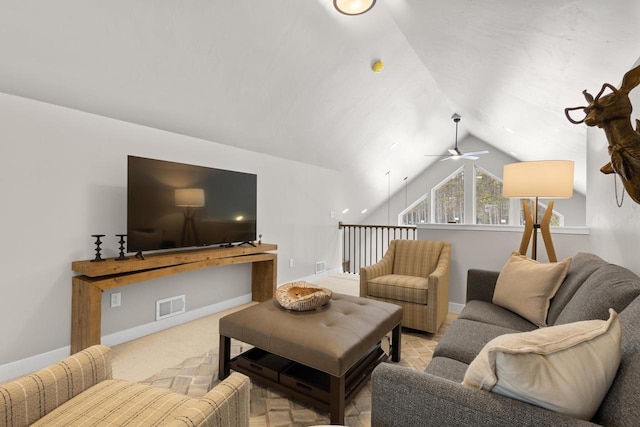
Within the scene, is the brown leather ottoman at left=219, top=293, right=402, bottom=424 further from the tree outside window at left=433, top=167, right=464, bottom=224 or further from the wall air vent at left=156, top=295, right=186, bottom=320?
the tree outside window at left=433, top=167, right=464, bottom=224

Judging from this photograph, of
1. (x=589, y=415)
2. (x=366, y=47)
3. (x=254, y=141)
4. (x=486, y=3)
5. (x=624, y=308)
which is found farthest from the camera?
(x=254, y=141)

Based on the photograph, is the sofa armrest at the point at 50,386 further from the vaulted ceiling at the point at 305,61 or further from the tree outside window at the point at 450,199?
the tree outside window at the point at 450,199

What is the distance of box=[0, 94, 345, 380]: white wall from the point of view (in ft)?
7.23

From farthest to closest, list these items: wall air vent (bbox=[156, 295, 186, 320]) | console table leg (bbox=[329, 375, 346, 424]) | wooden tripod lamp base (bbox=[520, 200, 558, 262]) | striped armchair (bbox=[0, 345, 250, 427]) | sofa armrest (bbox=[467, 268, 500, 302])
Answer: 1. wall air vent (bbox=[156, 295, 186, 320])
2. wooden tripod lamp base (bbox=[520, 200, 558, 262])
3. sofa armrest (bbox=[467, 268, 500, 302])
4. console table leg (bbox=[329, 375, 346, 424])
5. striped armchair (bbox=[0, 345, 250, 427])

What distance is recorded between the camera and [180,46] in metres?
2.47

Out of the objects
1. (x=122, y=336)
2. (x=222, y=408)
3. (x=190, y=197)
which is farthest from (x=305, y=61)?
(x=122, y=336)

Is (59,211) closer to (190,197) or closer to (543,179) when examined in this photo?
(190,197)

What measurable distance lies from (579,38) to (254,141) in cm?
321

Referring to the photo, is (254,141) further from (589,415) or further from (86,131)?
(589,415)

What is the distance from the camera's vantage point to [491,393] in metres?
0.89

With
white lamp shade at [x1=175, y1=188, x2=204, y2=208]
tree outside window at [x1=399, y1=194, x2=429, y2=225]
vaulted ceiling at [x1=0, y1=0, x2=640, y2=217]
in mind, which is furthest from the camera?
tree outside window at [x1=399, y1=194, x2=429, y2=225]

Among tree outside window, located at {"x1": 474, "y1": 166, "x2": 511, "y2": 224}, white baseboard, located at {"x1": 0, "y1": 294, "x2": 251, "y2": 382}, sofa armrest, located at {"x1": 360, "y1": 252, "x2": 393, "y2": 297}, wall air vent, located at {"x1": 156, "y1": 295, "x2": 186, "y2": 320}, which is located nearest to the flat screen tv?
wall air vent, located at {"x1": 156, "y1": 295, "x2": 186, "y2": 320}

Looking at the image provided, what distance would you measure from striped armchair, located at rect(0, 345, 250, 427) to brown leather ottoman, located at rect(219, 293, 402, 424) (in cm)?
61

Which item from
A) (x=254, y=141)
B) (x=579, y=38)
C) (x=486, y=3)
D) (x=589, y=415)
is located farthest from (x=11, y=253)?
(x=579, y=38)
